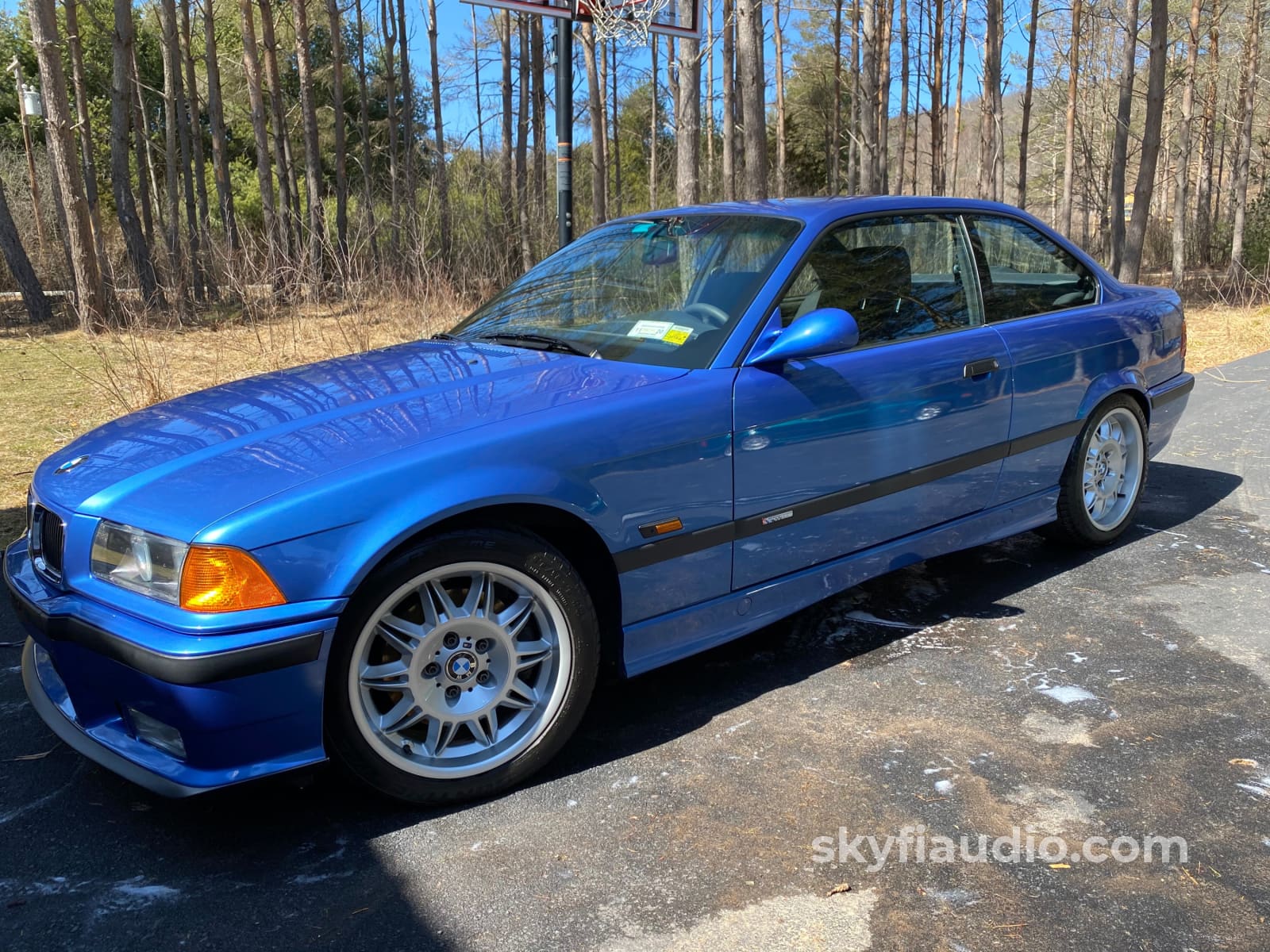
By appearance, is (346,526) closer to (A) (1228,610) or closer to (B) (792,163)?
(A) (1228,610)

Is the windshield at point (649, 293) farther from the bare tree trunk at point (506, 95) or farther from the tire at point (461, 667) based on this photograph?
the bare tree trunk at point (506, 95)

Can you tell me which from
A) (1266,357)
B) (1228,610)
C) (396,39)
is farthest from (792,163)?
(1228,610)

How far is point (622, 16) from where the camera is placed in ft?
24.8

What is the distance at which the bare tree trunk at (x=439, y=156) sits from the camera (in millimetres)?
15597

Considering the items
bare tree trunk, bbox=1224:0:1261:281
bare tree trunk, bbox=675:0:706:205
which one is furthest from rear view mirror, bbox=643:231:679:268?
bare tree trunk, bbox=1224:0:1261:281

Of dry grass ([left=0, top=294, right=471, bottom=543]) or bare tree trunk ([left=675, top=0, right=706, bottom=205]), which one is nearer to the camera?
dry grass ([left=0, top=294, right=471, bottom=543])

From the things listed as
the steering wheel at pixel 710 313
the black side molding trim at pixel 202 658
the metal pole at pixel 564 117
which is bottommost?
the black side molding trim at pixel 202 658

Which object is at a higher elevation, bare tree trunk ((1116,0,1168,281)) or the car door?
bare tree trunk ((1116,0,1168,281))

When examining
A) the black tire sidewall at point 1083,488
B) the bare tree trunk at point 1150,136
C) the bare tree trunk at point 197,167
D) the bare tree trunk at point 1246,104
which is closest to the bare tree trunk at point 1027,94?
the bare tree trunk at point 1246,104

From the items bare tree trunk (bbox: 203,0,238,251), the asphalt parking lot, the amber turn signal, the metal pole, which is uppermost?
bare tree trunk (bbox: 203,0,238,251)

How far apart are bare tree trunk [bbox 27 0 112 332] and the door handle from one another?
1086cm

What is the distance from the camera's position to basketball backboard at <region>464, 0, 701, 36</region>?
7109 mm

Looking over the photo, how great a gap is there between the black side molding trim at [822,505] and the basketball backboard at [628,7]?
4.70 m

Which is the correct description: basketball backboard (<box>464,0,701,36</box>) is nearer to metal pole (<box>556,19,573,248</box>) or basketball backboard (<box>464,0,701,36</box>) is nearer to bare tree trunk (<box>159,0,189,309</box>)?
metal pole (<box>556,19,573,248</box>)
